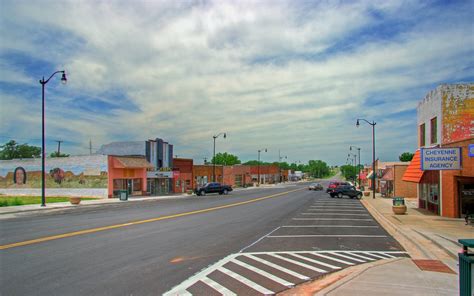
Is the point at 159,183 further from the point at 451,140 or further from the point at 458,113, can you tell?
the point at 458,113

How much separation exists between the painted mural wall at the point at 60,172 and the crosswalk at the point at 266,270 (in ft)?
133

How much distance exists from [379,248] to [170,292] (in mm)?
8363

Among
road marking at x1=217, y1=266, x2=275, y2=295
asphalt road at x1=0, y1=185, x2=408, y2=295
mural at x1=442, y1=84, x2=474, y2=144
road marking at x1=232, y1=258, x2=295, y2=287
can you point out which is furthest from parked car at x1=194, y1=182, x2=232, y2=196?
road marking at x1=217, y1=266, x2=275, y2=295

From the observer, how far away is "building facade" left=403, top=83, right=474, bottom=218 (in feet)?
75.7

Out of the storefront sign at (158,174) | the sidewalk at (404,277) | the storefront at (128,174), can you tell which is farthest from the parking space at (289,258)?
the storefront sign at (158,174)

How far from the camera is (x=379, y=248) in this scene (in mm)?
13328

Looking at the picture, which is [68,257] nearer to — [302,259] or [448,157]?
[302,259]

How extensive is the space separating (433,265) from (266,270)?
4.56 meters

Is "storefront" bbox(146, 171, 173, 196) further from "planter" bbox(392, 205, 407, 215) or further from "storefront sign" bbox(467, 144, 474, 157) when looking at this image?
"storefront sign" bbox(467, 144, 474, 157)

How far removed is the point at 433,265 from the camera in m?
10.4

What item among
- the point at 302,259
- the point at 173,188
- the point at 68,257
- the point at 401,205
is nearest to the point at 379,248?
the point at 302,259

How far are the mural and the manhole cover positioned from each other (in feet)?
52.1

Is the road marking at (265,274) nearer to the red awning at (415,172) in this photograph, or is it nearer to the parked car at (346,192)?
the red awning at (415,172)

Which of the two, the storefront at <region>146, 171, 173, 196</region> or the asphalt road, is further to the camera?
the storefront at <region>146, 171, 173, 196</region>
